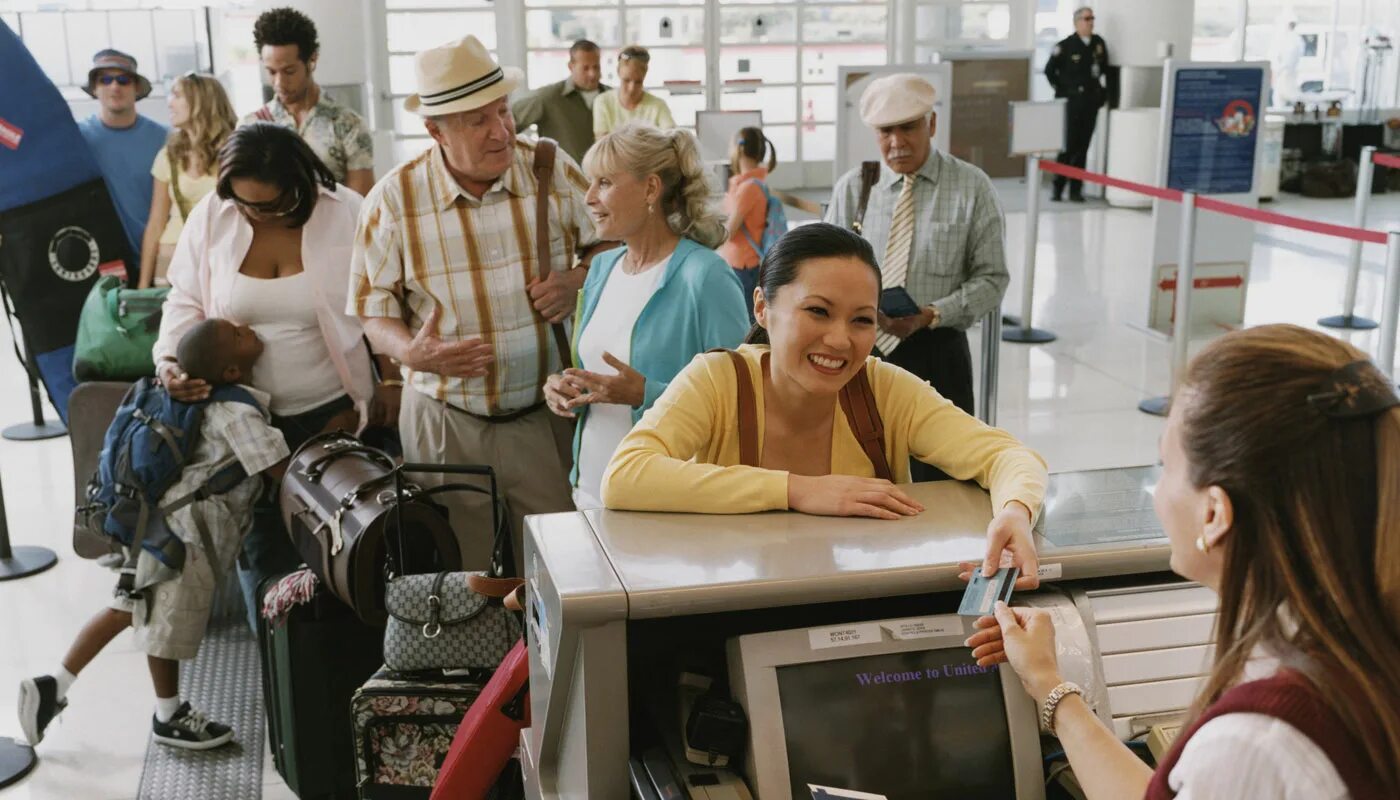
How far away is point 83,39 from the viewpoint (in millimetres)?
10047

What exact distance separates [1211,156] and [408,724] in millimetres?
6347

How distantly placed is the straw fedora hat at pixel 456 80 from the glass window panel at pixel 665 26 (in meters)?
11.5

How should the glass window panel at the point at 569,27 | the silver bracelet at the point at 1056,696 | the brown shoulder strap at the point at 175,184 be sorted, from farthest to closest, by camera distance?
the glass window panel at the point at 569,27 < the brown shoulder strap at the point at 175,184 < the silver bracelet at the point at 1056,696

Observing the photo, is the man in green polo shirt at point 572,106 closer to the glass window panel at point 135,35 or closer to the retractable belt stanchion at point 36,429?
the retractable belt stanchion at point 36,429

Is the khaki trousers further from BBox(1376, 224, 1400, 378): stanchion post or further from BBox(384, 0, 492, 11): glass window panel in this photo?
BBox(384, 0, 492, 11): glass window panel

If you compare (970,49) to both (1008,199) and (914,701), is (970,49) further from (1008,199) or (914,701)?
(914,701)

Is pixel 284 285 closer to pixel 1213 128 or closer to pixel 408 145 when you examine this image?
pixel 1213 128

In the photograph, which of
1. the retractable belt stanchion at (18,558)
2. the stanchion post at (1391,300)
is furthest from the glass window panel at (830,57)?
the retractable belt stanchion at (18,558)

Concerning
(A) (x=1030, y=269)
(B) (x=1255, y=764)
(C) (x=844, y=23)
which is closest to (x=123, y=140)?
(A) (x=1030, y=269)

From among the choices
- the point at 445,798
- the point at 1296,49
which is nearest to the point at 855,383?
the point at 445,798

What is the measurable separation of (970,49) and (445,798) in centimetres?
1455

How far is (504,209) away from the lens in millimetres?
3396

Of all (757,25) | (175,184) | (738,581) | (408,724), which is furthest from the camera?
(757,25)

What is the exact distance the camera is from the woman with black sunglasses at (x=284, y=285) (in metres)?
3.54
